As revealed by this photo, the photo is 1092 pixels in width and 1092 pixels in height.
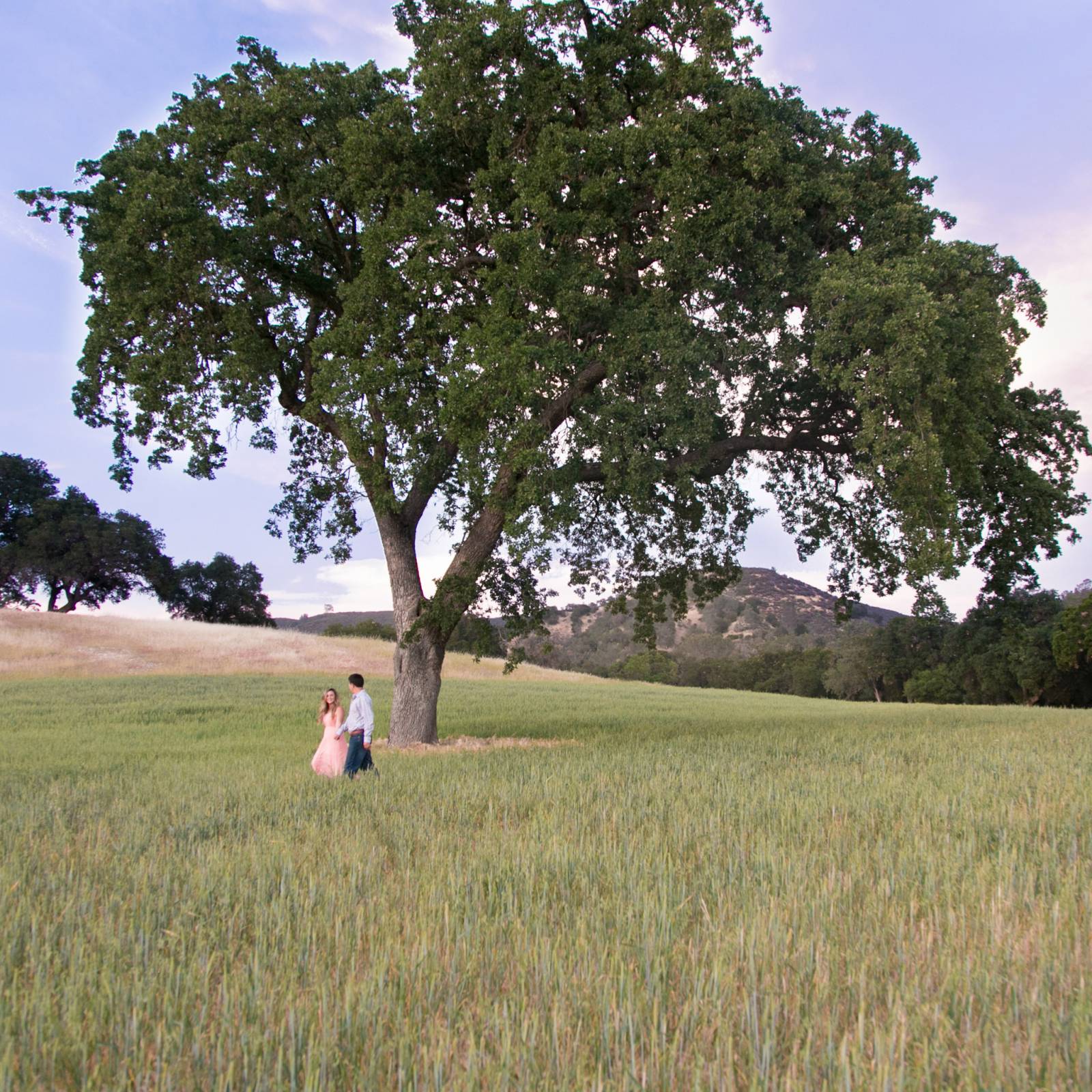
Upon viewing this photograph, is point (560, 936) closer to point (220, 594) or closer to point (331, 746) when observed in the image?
point (331, 746)

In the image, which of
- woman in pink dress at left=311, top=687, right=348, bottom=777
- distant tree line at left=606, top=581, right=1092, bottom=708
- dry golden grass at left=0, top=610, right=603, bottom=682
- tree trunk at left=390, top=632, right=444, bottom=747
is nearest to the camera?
woman in pink dress at left=311, top=687, right=348, bottom=777

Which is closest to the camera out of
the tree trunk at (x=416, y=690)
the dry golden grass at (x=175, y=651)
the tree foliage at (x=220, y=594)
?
the tree trunk at (x=416, y=690)

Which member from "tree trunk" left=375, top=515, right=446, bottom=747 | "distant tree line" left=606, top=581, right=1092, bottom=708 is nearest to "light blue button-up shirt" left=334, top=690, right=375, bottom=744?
"tree trunk" left=375, top=515, right=446, bottom=747

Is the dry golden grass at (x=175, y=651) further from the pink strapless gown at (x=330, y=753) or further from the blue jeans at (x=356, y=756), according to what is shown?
the blue jeans at (x=356, y=756)

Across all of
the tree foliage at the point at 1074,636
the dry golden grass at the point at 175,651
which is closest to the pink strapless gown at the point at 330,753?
the dry golden grass at the point at 175,651

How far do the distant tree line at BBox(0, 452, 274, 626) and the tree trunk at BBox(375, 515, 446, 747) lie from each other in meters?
63.5

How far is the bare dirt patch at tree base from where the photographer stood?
60.0 ft

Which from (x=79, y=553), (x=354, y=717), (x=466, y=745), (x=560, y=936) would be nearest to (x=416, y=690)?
(x=466, y=745)

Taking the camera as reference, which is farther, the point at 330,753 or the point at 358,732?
the point at 330,753

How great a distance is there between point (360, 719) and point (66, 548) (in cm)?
7196

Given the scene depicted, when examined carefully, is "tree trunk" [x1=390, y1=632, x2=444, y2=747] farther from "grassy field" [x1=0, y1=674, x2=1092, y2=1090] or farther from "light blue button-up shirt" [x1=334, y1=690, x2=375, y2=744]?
"grassy field" [x1=0, y1=674, x2=1092, y2=1090]

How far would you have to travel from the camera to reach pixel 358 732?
14023 millimetres

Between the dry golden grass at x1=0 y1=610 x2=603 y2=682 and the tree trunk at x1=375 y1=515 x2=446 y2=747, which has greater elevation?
the tree trunk at x1=375 y1=515 x2=446 y2=747

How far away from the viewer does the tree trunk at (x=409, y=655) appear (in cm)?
2009
